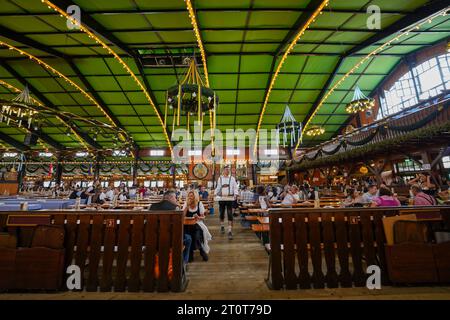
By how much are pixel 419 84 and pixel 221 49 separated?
12.1 metres

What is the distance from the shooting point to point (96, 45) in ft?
31.6

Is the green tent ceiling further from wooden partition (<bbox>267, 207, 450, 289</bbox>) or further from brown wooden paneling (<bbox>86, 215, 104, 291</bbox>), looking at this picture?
wooden partition (<bbox>267, 207, 450, 289</bbox>)

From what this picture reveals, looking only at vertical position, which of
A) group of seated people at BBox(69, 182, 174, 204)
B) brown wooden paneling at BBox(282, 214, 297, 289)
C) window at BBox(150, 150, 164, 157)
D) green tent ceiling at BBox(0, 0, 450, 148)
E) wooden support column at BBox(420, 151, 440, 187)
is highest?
green tent ceiling at BBox(0, 0, 450, 148)

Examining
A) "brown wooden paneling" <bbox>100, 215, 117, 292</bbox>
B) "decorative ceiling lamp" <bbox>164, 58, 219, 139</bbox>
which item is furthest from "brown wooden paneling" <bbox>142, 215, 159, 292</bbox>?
"decorative ceiling lamp" <bbox>164, 58, 219, 139</bbox>

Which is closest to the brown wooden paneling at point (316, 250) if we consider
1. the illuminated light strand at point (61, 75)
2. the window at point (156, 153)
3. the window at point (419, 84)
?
the window at point (419, 84)

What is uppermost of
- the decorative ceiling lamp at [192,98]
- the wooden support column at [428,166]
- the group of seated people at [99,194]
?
the decorative ceiling lamp at [192,98]

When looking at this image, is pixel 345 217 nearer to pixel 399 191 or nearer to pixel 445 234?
pixel 445 234

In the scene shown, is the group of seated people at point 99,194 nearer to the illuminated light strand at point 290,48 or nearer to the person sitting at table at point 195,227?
the person sitting at table at point 195,227

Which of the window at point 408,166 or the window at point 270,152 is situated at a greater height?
the window at point 270,152

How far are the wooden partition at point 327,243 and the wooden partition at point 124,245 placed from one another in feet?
3.81

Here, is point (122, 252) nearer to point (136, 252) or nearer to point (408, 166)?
point (136, 252)

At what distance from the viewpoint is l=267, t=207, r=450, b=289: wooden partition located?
2227 mm

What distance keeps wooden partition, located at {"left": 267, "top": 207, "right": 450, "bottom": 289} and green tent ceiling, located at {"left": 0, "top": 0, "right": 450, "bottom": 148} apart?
8.25m

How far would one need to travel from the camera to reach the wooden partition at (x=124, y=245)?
2.19 metres
